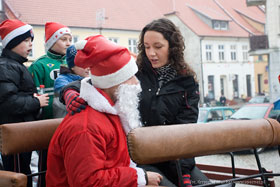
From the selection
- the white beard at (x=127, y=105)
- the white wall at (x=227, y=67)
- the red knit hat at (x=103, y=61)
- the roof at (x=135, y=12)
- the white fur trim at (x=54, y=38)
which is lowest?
the white wall at (x=227, y=67)

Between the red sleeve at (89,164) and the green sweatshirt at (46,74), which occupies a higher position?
the green sweatshirt at (46,74)

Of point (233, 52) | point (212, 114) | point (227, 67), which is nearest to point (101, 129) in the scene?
point (212, 114)

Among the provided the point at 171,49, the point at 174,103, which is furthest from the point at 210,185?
the point at 171,49

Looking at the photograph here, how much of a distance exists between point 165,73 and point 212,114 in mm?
9473

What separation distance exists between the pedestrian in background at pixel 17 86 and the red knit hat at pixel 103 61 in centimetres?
103

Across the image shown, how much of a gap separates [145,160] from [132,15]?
30.3m

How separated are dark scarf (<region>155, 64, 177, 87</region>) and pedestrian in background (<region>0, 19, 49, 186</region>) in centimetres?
95

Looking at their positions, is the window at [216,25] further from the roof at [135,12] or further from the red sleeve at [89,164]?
the red sleeve at [89,164]

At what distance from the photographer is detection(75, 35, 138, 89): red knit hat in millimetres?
1854

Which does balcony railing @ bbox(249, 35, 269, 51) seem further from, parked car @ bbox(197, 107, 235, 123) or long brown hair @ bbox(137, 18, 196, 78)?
long brown hair @ bbox(137, 18, 196, 78)

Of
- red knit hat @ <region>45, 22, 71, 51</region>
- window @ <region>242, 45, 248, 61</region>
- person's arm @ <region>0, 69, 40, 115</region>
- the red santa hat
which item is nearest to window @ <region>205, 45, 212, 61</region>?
window @ <region>242, 45, 248, 61</region>

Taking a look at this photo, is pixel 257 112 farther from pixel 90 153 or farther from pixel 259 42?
pixel 259 42

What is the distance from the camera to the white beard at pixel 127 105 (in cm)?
189

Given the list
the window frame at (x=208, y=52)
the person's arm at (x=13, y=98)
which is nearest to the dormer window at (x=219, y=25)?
the window frame at (x=208, y=52)
